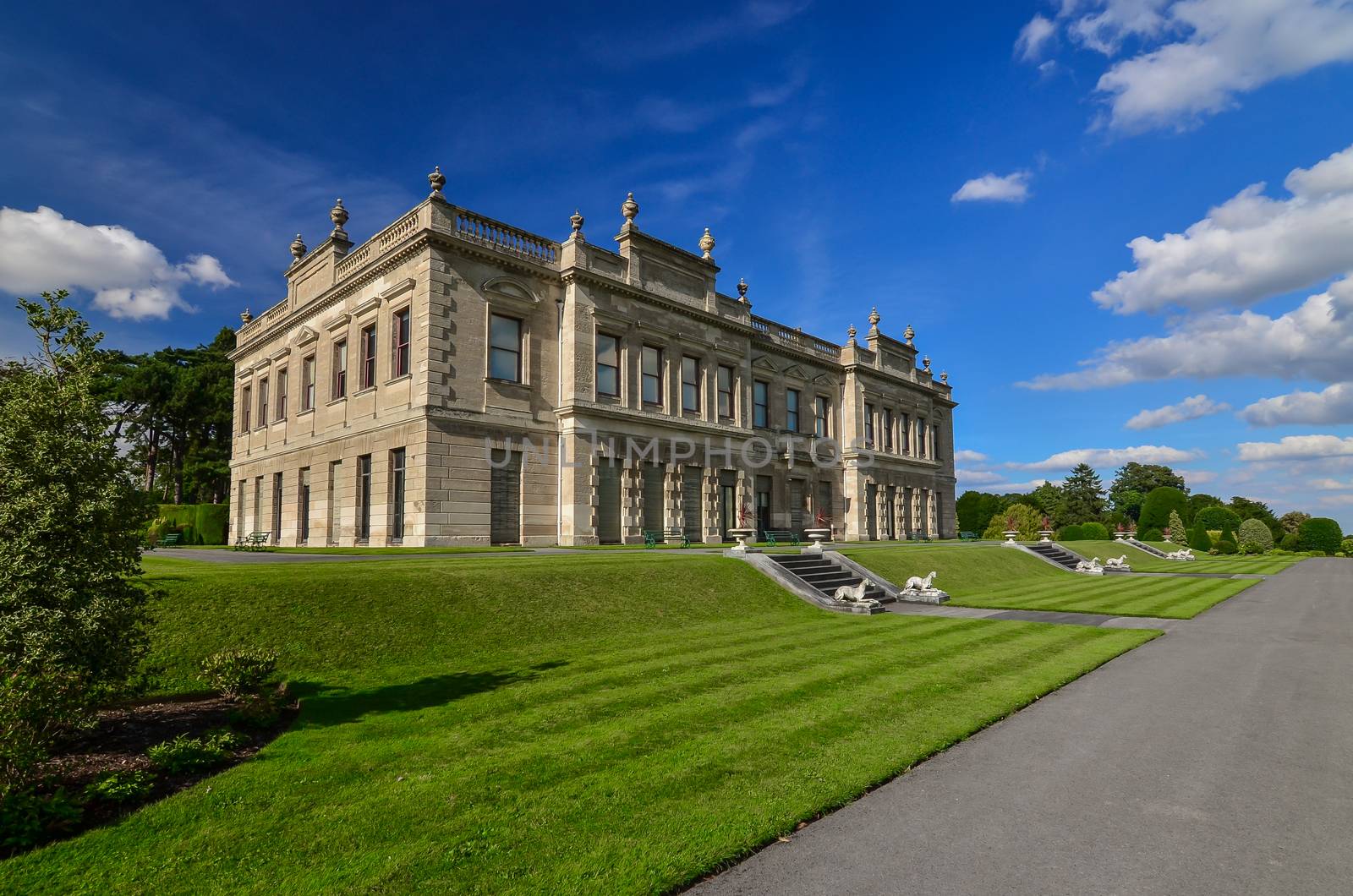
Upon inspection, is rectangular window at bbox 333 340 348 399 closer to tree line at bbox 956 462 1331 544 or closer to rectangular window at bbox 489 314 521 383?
rectangular window at bbox 489 314 521 383

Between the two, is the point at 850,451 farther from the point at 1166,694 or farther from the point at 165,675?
the point at 165,675

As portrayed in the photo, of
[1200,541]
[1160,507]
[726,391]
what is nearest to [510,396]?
[726,391]

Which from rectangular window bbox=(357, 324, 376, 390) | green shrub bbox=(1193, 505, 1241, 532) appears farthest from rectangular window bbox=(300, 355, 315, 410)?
green shrub bbox=(1193, 505, 1241, 532)

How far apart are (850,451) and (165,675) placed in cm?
3849

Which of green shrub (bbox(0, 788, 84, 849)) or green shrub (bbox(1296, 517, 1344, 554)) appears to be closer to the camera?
green shrub (bbox(0, 788, 84, 849))

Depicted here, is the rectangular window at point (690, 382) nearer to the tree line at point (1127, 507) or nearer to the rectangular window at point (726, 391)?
the rectangular window at point (726, 391)

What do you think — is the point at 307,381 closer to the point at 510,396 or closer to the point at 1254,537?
the point at 510,396

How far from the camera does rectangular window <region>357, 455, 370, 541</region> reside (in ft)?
90.4

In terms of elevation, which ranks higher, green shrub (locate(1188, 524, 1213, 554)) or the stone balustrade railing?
the stone balustrade railing

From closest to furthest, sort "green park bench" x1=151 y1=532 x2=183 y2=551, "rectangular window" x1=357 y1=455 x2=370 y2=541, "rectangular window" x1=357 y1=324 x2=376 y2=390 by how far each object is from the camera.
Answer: "rectangular window" x1=357 y1=455 x2=370 y2=541 → "rectangular window" x1=357 y1=324 x2=376 y2=390 → "green park bench" x1=151 y1=532 x2=183 y2=551

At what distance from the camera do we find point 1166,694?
934 cm

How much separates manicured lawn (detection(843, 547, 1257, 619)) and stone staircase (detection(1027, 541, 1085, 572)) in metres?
2.24

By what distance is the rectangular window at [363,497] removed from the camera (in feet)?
90.4

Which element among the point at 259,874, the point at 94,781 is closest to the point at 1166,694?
the point at 259,874
